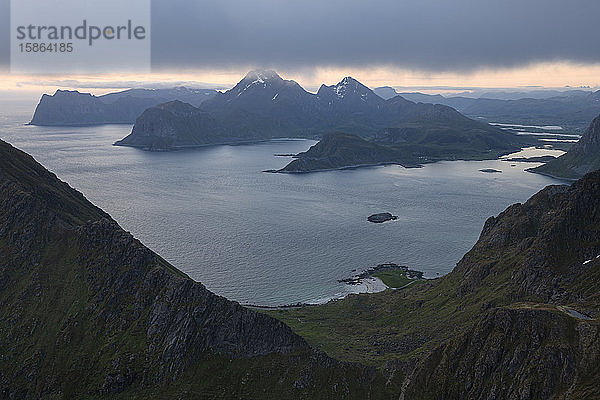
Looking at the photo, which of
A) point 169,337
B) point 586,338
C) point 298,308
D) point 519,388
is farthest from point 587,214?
point 169,337

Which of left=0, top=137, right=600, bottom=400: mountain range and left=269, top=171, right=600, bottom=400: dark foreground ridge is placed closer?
left=269, top=171, right=600, bottom=400: dark foreground ridge

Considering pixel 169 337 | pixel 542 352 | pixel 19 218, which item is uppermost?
pixel 19 218

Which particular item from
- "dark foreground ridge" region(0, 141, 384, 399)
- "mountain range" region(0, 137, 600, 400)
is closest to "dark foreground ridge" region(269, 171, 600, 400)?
"mountain range" region(0, 137, 600, 400)

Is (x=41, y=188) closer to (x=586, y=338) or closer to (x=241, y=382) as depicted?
(x=241, y=382)

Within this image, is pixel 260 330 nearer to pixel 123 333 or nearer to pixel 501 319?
pixel 123 333

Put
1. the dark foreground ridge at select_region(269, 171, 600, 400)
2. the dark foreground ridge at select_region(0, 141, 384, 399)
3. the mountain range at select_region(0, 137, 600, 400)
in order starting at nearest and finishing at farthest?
the dark foreground ridge at select_region(269, 171, 600, 400) → the mountain range at select_region(0, 137, 600, 400) → the dark foreground ridge at select_region(0, 141, 384, 399)

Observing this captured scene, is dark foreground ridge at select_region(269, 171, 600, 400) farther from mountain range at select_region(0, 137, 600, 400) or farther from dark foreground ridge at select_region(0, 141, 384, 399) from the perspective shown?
dark foreground ridge at select_region(0, 141, 384, 399)
